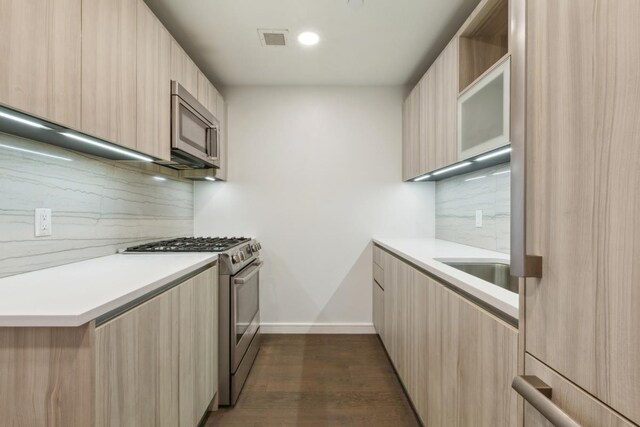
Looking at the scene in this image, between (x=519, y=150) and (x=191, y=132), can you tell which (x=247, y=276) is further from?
(x=519, y=150)

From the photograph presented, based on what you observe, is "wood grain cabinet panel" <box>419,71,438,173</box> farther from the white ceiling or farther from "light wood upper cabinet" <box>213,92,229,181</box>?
"light wood upper cabinet" <box>213,92,229,181</box>

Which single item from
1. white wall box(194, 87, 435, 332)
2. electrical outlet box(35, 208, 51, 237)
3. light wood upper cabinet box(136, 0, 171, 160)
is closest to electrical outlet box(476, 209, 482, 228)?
white wall box(194, 87, 435, 332)

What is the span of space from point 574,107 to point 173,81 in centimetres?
195

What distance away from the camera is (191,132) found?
6.82 feet

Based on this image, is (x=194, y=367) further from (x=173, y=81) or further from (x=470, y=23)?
(x=470, y=23)

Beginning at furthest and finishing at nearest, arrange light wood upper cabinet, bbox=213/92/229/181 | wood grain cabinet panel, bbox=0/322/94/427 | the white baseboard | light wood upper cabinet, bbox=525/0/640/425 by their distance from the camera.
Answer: the white baseboard → light wood upper cabinet, bbox=213/92/229/181 → wood grain cabinet panel, bbox=0/322/94/427 → light wood upper cabinet, bbox=525/0/640/425

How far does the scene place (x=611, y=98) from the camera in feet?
1.66

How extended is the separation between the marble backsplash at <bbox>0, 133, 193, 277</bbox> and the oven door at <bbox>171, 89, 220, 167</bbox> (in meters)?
0.37

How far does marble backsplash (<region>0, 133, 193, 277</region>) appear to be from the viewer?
1267 millimetres

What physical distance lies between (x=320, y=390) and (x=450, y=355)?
115 cm

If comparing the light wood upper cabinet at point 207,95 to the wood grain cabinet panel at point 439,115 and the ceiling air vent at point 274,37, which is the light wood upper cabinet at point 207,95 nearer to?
the ceiling air vent at point 274,37

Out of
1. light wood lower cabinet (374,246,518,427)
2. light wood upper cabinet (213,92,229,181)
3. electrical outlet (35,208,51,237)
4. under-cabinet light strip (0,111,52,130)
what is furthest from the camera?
light wood upper cabinet (213,92,229,181)

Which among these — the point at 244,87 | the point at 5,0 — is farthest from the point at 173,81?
the point at 244,87

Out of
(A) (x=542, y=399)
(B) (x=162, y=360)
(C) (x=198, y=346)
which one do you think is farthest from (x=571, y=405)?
(C) (x=198, y=346)
